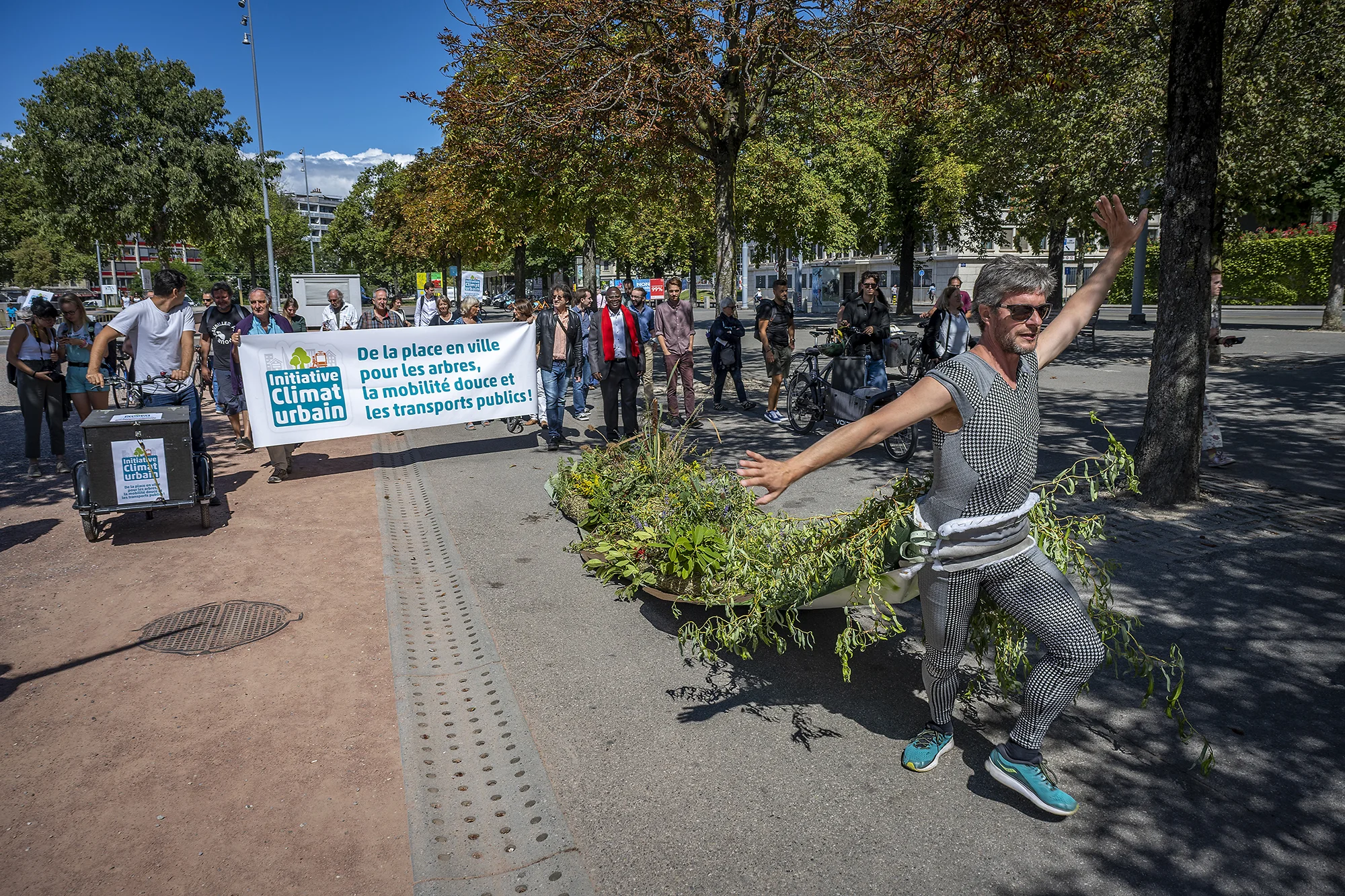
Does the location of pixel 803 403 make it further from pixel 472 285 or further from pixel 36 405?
pixel 472 285

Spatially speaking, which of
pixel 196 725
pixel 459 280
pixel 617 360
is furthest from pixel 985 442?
pixel 459 280

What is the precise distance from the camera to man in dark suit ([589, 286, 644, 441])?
1004 centimetres

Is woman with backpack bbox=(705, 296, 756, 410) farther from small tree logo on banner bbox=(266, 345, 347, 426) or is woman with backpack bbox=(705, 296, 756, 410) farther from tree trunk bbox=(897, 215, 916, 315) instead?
tree trunk bbox=(897, 215, 916, 315)

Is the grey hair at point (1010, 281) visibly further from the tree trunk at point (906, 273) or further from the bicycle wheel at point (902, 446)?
the tree trunk at point (906, 273)

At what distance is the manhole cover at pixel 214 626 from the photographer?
16.5 feet

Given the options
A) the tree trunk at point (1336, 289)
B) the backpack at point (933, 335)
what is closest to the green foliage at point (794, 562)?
the backpack at point (933, 335)

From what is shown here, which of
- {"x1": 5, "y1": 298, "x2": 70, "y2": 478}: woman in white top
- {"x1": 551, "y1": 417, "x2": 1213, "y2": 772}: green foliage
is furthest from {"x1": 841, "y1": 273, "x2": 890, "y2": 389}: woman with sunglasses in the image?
{"x1": 5, "y1": 298, "x2": 70, "y2": 478}: woman in white top

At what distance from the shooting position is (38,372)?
9.56m

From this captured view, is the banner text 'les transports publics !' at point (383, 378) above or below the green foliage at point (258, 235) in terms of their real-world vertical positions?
below

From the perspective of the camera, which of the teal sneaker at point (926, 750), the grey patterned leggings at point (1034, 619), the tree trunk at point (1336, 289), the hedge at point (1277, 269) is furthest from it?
the hedge at point (1277, 269)

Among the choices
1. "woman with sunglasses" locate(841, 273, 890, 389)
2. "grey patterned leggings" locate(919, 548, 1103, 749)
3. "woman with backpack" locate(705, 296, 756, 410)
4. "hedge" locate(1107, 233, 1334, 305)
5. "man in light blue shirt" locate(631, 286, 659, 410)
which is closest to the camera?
"grey patterned leggings" locate(919, 548, 1103, 749)

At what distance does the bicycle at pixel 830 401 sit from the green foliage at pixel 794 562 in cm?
371

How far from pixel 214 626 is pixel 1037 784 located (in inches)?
182

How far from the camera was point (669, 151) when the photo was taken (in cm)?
1627
